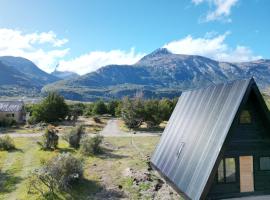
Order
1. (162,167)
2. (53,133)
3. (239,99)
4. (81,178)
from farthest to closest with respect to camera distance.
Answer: (53,133) → (81,178) → (162,167) → (239,99)

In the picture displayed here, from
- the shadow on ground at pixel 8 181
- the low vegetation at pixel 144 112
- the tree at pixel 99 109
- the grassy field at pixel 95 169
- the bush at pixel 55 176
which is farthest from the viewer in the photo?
the tree at pixel 99 109

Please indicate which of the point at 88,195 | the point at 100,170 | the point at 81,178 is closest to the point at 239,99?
the point at 88,195

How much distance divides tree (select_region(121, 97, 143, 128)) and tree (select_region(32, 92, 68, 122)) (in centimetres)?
2151

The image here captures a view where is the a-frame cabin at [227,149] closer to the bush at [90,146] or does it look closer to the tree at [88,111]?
the bush at [90,146]

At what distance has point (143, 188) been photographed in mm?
25594

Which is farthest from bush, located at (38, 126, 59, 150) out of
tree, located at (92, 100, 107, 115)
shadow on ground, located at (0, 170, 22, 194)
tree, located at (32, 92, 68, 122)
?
tree, located at (92, 100, 107, 115)

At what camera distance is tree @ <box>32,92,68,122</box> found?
281 ft

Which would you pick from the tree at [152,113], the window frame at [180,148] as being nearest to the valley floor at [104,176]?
the window frame at [180,148]

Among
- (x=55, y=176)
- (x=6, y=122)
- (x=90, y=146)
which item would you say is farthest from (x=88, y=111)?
(x=55, y=176)

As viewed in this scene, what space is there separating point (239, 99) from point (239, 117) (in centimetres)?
171

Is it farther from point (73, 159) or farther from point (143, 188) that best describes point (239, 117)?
point (73, 159)

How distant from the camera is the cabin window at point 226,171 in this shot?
19.3m

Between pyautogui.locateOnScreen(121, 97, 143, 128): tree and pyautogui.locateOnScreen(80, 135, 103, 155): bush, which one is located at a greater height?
pyautogui.locateOnScreen(121, 97, 143, 128): tree

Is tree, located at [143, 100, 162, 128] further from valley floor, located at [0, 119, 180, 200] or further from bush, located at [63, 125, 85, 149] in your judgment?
bush, located at [63, 125, 85, 149]
